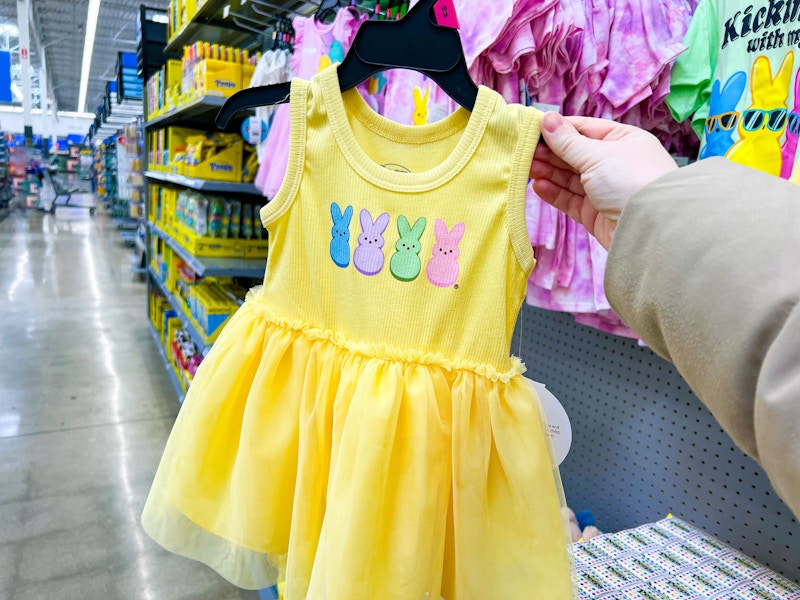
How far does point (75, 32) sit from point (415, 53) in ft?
68.0

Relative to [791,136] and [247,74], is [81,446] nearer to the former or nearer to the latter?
[247,74]

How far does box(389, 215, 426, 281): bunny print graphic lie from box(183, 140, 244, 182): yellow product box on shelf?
2168mm

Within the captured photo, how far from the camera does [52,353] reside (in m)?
4.12

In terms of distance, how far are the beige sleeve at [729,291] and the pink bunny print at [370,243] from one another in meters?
0.35

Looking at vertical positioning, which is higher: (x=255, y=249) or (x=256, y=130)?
(x=256, y=130)

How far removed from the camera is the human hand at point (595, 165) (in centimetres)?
66

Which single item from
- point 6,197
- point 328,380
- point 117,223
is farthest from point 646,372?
point 6,197

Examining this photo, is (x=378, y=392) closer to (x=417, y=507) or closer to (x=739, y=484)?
(x=417, y=507)

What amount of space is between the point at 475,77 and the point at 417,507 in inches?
38.3

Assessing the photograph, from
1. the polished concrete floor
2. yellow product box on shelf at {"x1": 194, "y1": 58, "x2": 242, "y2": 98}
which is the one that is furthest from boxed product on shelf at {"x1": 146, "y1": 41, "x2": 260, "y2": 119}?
the polished concrete floor

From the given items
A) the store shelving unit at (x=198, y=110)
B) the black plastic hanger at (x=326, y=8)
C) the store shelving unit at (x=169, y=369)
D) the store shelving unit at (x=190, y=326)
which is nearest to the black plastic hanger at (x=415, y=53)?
the black plastic hanger at (x=326, y=8)

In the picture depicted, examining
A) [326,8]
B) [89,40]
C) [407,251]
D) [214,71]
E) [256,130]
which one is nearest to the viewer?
[407,251]

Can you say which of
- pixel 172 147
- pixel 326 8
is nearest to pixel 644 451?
pixel 326 8

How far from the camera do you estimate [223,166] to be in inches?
107
